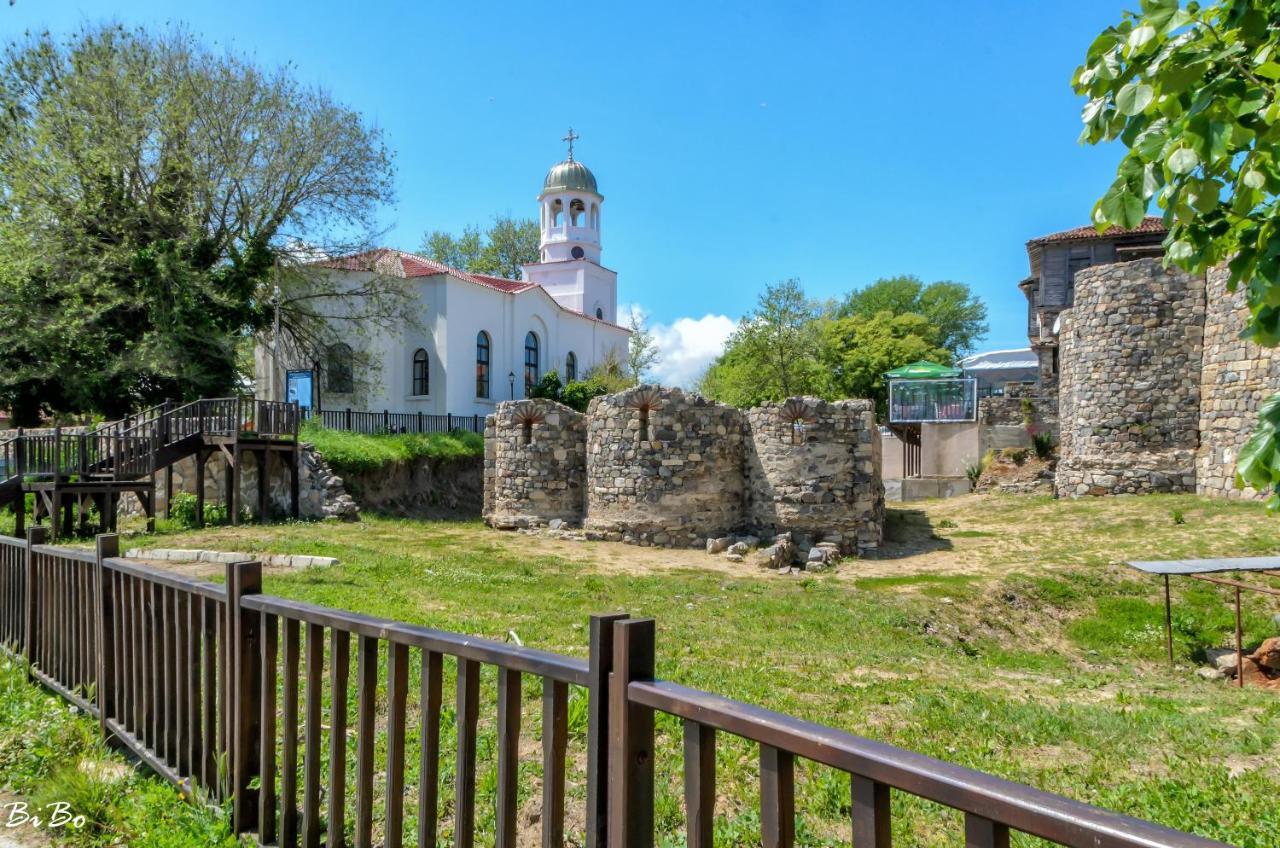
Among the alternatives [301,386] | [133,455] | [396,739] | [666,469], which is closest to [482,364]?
[301,386]

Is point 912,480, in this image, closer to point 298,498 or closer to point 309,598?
point 298,498

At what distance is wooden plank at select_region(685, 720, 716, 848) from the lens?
1.83 metres

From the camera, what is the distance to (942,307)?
51.2 m

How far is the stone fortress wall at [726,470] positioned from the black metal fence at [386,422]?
9008 millimetres

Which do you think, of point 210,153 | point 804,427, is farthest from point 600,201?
point 804,427

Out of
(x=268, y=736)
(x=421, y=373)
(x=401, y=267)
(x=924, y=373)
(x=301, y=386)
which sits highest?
(x=401, y=267)

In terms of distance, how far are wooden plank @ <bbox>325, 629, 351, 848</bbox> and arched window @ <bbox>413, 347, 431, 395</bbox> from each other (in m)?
28.5

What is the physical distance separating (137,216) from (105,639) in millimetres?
20800

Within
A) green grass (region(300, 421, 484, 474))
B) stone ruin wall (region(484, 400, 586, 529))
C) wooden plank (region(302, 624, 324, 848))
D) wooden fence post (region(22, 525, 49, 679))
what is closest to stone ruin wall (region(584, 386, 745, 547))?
stone ruin wall (region(484, 400, 586, 529))

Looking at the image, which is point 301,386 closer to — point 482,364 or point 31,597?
point 482,364

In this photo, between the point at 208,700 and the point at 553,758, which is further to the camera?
the point at 208,700

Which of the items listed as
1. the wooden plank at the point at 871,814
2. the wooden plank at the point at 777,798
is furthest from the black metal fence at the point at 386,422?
the wooden plank at the point at 871,814

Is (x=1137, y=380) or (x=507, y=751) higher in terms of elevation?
(x=1137, y=380)

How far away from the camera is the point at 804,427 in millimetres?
16391
